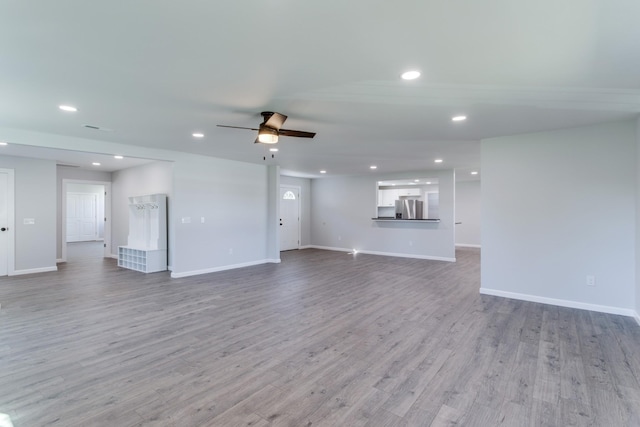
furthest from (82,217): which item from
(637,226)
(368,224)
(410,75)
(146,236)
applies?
(637,226)

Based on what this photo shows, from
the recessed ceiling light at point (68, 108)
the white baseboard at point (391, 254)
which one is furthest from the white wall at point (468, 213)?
the recessed ceiling light at point (68, 108)

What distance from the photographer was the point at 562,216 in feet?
14.2

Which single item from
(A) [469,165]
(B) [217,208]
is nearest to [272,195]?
(B) [217,208]

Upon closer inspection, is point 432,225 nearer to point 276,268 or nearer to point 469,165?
point 469,165

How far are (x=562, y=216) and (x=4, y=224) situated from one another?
10165mm

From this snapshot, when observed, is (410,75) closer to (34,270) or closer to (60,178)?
(34,270)

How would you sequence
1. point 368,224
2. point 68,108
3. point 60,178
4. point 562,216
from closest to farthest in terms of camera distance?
point 68,108
point 562,216
point 60,178
point 368,224

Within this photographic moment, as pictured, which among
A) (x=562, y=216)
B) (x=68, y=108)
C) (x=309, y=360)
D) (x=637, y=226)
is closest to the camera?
(x=309, y=360)

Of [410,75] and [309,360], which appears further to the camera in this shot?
[309,360]

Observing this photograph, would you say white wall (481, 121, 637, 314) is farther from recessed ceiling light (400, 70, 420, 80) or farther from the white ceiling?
recessed ceiling light (400, 70, 420, 80)

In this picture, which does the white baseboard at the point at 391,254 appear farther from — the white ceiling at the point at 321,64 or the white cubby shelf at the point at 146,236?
the white cubby shelf at the point at 146,236

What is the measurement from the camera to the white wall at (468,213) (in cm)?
1095

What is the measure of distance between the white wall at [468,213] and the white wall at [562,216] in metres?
6.65

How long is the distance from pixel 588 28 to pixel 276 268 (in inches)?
252
